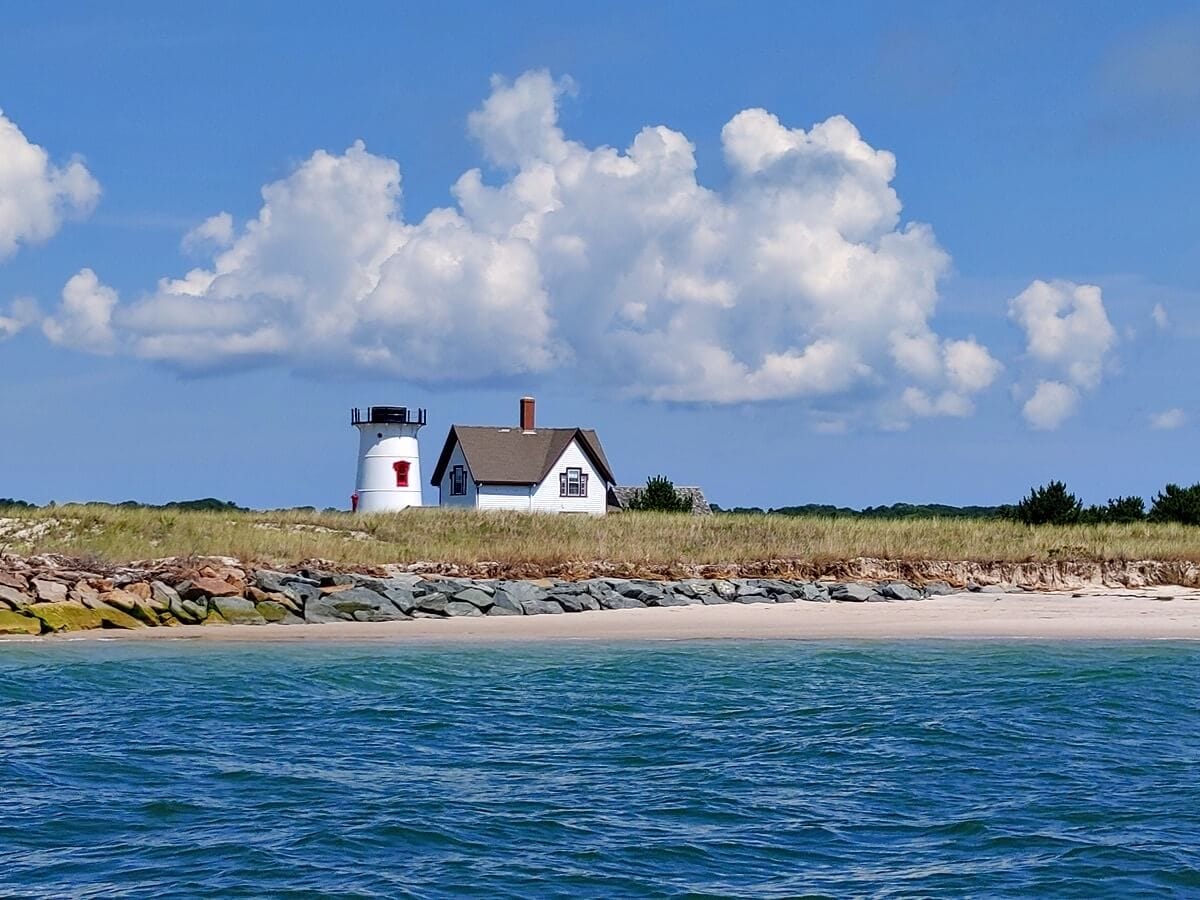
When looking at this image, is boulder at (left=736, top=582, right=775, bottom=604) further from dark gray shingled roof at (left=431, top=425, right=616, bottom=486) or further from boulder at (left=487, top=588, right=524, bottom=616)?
dark gray shingled roof at (left=431, top=425, right=616, bottom=486)

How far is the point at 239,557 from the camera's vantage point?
3006cm

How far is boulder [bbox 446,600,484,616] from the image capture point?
26.1m

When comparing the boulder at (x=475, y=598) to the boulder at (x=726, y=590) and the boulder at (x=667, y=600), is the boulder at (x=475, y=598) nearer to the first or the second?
the boulder at (x=667, y=600)

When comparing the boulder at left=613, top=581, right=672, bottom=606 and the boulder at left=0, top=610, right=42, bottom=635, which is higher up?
the boulder at left=613, top=581, right=672, bottom=606

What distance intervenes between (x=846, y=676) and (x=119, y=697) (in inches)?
378

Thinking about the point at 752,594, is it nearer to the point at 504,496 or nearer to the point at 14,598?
the point at 14,598

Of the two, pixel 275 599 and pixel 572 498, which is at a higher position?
pixel 572 498

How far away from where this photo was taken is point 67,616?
2362cm

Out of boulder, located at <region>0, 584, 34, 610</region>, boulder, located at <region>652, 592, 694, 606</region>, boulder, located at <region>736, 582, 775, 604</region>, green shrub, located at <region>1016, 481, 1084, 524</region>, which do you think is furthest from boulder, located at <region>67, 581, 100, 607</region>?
green shrub, located at <region>1016, 481, 1084, 524</region>

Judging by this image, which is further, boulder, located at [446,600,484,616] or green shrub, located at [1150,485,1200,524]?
green shrub, located at [1150,485,1200,524]

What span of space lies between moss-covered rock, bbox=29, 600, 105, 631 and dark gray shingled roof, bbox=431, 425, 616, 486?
1317 inches

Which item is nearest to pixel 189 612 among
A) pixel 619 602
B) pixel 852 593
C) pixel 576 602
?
pixel 576 602

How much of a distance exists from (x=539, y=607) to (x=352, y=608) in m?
3.69

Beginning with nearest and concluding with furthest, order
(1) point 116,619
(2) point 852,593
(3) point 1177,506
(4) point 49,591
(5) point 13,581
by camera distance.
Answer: (1) point 116,619 → (4) point 49,591 → (5) point 13,581 → (2) point 852,593 → (3) point 1177,506
